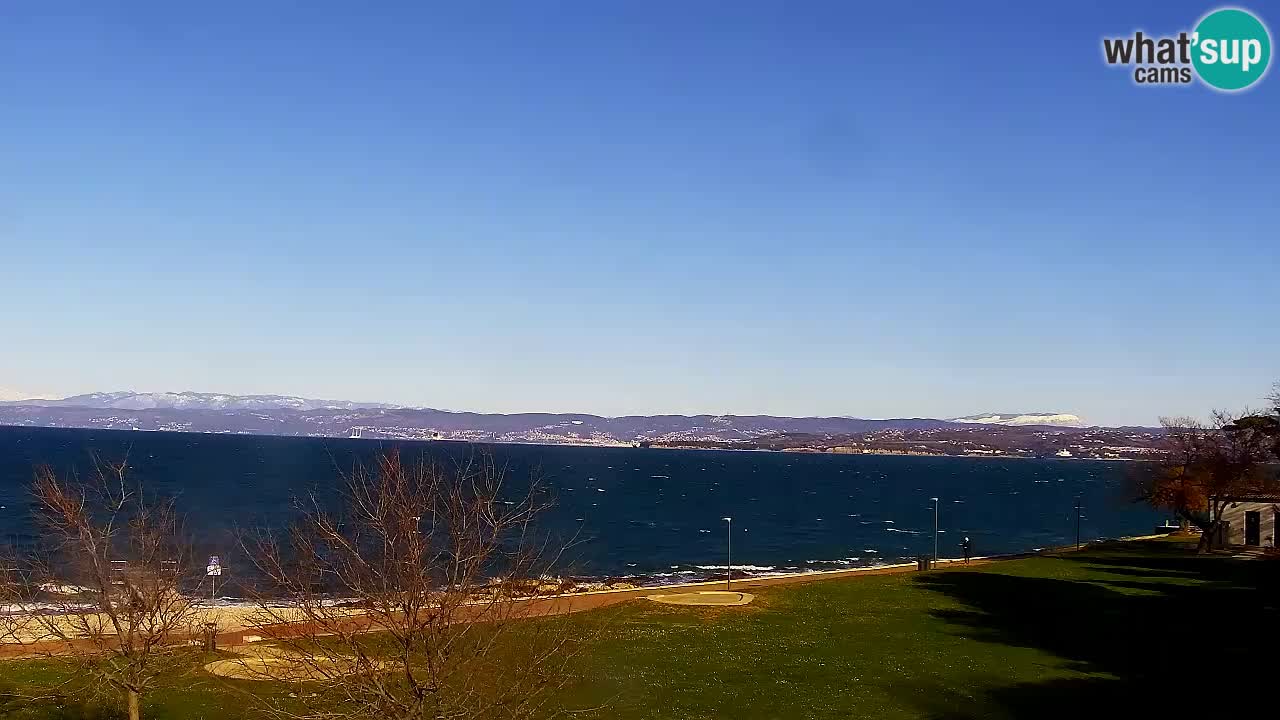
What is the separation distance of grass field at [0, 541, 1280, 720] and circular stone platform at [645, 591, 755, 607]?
1222 mm

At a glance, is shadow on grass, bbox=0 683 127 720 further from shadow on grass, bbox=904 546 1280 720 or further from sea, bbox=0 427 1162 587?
sea, bbox=0 427 1162 587

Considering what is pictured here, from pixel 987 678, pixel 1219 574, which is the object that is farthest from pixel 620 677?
pixel 1219 574

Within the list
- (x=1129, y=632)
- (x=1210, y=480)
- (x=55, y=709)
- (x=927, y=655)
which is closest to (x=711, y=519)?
(x=1210, y=480)

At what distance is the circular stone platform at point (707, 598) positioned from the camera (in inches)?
Result: 2018

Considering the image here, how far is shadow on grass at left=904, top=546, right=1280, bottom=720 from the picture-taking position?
1182 inches

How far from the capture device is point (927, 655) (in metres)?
36.5

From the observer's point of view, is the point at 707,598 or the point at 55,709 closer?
the point at 55,709

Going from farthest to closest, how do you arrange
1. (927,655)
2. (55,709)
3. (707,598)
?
(707,598)
(927,655)
(55,709)

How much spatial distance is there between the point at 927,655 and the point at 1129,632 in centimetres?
903

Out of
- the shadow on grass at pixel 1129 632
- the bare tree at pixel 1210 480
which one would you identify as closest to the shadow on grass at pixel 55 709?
the shadow on grass at pixel 1129 632

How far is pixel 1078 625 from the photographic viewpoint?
41688 mm

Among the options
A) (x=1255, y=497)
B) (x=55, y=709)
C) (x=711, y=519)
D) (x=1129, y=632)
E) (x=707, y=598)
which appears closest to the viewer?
(x=55, y=709)

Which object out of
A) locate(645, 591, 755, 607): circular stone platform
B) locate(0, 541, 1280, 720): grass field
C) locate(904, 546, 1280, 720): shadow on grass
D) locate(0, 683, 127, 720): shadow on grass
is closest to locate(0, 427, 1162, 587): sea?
locate(645, 591, 755, 607): circular stone platform

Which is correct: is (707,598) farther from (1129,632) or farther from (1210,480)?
(1210,480)
